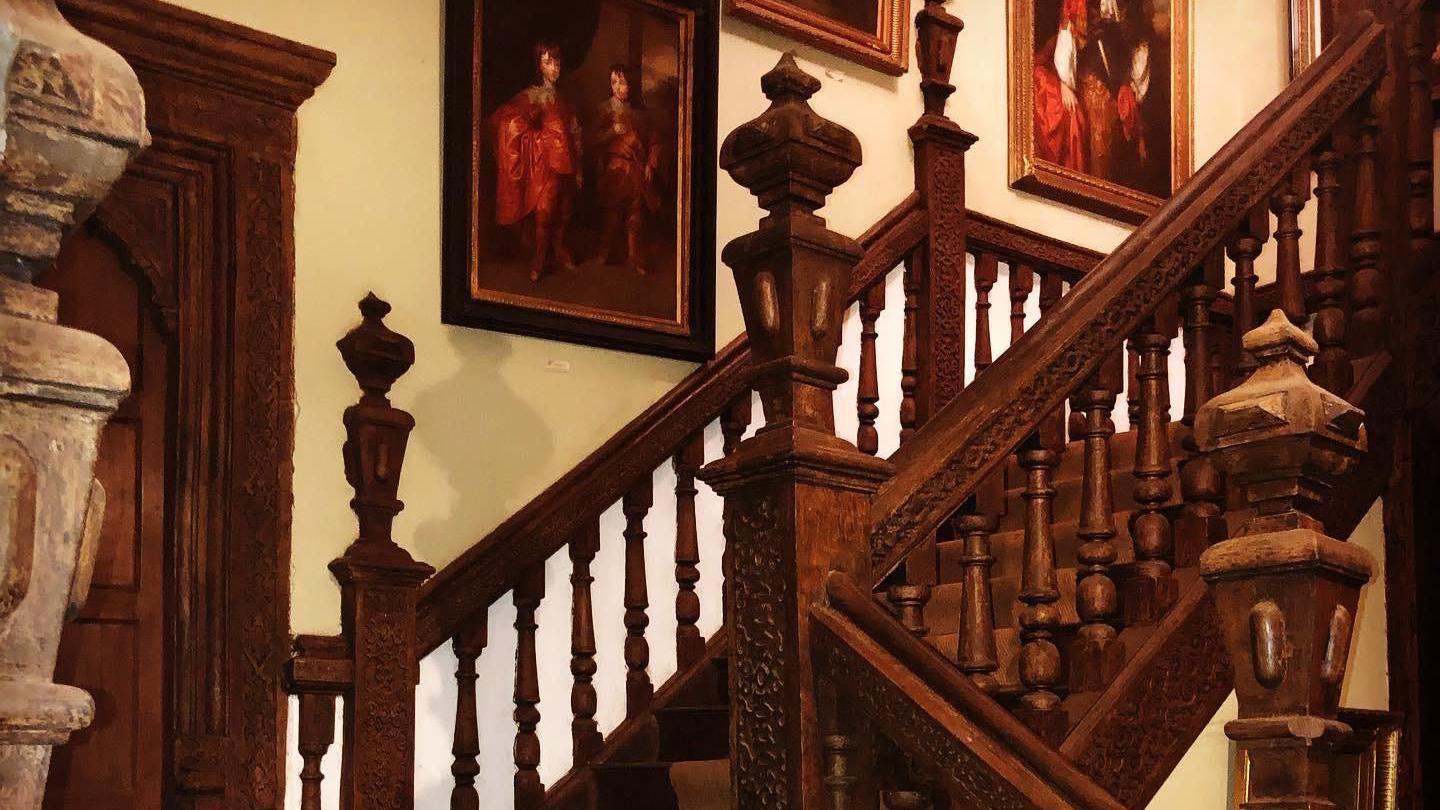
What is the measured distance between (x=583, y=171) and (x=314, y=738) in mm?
1665

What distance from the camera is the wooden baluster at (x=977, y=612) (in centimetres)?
272

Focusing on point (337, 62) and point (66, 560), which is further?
point (337, 62)

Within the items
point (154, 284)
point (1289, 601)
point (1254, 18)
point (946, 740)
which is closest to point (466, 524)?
point (154, 284)

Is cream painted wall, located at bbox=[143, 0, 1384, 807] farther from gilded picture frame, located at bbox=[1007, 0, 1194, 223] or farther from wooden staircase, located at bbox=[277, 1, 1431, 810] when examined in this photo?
gilded picture frame, located at bbox=[1007, 0, 1194, 223]

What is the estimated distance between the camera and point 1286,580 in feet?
6.97

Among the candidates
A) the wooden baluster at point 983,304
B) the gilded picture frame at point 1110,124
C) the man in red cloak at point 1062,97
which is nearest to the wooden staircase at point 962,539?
the wooden baluster at point 983,304

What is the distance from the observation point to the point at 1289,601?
2121 millimetres

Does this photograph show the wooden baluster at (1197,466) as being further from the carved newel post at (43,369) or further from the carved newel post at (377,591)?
the carved newel post at (43,369)

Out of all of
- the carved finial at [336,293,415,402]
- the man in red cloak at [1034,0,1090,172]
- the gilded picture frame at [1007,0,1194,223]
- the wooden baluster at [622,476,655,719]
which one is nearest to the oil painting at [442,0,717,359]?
the carved finial at [336,293,415,402]

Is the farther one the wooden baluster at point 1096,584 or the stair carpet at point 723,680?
the stair carpet at point 723,680

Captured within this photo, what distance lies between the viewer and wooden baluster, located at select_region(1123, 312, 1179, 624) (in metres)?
2.92

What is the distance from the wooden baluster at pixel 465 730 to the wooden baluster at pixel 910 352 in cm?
147

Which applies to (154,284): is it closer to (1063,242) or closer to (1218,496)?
(1218,496)

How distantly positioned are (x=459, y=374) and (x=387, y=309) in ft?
1.03
